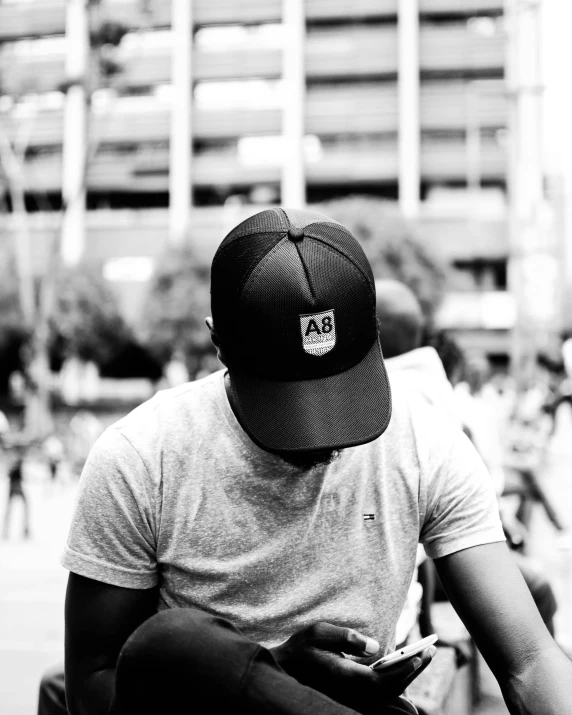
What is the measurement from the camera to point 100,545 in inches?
69.4

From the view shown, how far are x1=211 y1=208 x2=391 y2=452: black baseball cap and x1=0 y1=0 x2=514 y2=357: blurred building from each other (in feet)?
144

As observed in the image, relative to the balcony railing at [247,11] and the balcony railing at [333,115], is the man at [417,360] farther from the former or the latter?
the balcony railing at [247,11]

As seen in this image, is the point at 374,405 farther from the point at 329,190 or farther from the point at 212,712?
the point at 329,190

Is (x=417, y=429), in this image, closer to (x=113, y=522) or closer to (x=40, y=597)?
(x=113, y=522)

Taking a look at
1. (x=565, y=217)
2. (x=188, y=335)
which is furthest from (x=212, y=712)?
(x=565, y=217)

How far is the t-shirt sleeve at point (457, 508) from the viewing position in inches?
71.1

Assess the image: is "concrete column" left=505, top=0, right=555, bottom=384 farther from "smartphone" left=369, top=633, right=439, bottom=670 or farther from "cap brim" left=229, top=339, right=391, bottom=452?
"smartphone" left=369, top=633, right=439, bottom=670

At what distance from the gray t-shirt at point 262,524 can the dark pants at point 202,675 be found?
0.36m

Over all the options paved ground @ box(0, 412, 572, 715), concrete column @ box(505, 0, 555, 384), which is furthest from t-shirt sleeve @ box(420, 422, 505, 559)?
concrete column @ box(505, 0, 555, 384)

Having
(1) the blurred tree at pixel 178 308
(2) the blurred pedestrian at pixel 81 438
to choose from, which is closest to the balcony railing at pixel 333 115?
(1) the blurred tree at pixel 178 308

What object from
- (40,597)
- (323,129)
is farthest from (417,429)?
(323,129)

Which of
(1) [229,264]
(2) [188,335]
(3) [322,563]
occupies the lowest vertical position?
(2) [188,335]

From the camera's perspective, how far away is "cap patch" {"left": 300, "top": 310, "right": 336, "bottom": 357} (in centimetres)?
168

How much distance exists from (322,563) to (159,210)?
4781 cm
